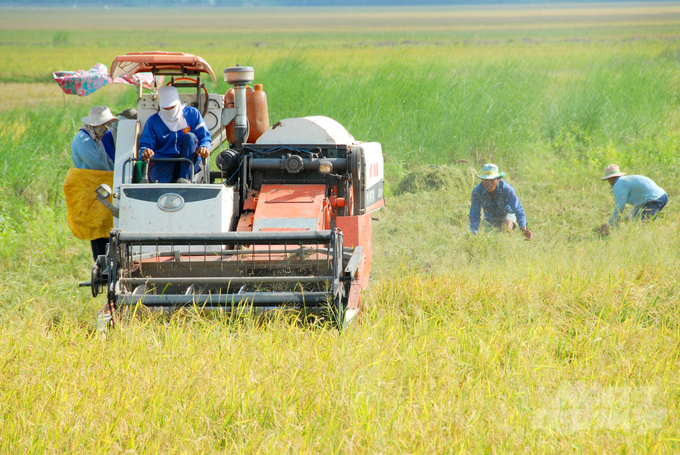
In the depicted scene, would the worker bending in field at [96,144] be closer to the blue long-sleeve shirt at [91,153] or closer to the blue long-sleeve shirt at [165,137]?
the blue long-sleeve shirt at [91,153]

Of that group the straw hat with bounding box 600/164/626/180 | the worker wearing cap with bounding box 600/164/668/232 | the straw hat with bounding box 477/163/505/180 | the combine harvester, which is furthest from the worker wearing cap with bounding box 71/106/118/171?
the straw hat with bounding box 600/164/626/180

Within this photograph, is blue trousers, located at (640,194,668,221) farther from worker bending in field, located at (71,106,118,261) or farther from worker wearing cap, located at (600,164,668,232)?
worker bending in field, located at (71,106,118,261)

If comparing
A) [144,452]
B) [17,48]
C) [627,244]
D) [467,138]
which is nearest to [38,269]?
[144,452]

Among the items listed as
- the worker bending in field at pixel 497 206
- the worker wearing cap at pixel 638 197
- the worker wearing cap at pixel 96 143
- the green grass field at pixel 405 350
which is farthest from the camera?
the worker wearing cap at pixel 638 197

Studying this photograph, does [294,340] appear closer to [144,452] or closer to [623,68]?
[144,452]

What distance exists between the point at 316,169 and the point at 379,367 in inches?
93.0

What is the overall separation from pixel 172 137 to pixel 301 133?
1.11 meters

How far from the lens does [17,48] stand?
41.1 metres

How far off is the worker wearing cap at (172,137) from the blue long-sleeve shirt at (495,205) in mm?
3100

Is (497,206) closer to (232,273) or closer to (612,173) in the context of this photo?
(612,173)

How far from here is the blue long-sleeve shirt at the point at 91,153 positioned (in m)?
6.00

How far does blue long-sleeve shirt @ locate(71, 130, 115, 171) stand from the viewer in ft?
19.7

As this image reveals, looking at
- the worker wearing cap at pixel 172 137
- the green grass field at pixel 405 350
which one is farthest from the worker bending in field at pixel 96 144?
the green grass field at pixel 405 350

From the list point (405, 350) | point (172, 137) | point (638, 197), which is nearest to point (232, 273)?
point (405, 350)
